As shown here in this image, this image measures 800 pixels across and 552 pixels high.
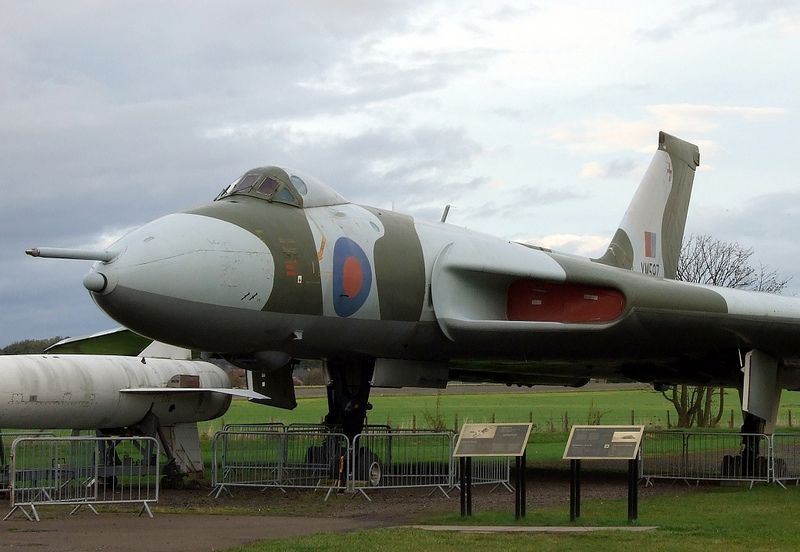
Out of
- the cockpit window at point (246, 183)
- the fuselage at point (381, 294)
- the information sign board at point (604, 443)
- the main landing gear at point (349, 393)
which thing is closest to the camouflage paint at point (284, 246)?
the fuselage at point (381, 294)

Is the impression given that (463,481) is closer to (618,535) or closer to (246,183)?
(618,535)

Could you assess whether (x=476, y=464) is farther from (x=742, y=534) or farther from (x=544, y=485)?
(x=742, y=534)

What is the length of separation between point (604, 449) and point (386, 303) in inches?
135

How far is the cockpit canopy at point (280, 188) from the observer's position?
1227 centimetres

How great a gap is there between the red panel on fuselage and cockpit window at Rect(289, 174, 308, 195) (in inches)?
111

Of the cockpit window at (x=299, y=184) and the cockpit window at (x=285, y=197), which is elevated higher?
the cockpit window at (x=299, y=184)

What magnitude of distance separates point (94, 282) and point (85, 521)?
2.19 metres

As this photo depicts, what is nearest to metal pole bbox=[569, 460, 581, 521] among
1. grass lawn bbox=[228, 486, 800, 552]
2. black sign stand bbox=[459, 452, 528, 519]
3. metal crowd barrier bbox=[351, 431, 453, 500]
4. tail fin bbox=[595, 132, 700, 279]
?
grass lawn bbox=[228, 486, 800, 552]

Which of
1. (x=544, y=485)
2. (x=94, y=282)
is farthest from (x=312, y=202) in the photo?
(x=544, y=485)

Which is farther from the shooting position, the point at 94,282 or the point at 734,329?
the point at 734,329

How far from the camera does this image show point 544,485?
1518cm

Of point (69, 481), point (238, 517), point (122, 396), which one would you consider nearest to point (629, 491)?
point (238, 517)

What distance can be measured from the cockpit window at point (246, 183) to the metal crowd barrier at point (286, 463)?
9.74 feet

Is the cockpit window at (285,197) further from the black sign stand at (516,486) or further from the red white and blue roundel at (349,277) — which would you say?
the black sign stand at (516,486)
